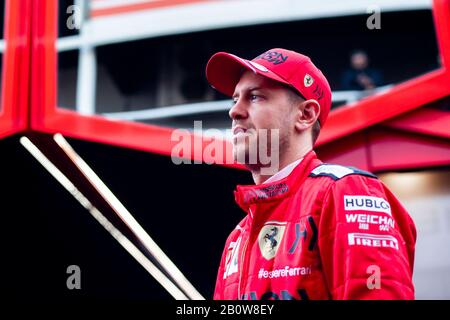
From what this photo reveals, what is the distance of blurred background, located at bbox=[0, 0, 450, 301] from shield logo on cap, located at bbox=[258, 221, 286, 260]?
104 inches

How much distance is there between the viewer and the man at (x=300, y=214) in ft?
3.62

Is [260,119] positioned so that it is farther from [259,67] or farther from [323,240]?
[323,240]

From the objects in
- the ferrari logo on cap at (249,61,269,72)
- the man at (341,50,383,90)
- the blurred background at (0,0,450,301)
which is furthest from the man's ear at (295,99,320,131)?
the man at (341,50,383,90)

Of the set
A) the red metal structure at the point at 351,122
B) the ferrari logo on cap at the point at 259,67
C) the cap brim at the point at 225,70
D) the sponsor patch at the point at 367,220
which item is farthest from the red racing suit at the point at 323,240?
the red metal structure at the point at 351,122

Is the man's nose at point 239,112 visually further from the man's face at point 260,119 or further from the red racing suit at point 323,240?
the red racing suit at point 323,240

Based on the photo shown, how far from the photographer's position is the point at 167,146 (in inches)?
151

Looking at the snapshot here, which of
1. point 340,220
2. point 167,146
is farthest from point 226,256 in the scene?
point 167,146

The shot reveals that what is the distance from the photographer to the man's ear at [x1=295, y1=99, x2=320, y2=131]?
1.44 meters

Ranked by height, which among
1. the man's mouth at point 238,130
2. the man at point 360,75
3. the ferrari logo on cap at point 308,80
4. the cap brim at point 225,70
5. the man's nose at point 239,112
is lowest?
the man's mouth at point 238,130

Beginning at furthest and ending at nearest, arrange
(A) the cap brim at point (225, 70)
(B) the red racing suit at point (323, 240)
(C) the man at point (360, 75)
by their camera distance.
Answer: (C) the man at point (360, 75), (A) the cap brim at point (225, 70), (B) the red racing suit at point (323, 240)

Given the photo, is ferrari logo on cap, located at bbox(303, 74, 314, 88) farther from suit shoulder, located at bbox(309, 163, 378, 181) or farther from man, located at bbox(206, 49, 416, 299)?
suit shoulder, located at bbox(309, 163, 378, 181)

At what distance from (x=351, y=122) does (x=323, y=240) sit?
273cm

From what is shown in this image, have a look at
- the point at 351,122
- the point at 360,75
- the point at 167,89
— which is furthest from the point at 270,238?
the point at 167,89

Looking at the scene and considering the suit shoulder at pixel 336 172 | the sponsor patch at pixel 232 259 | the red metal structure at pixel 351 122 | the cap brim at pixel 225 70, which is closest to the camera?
the suit shoulder at pixel 336 172
